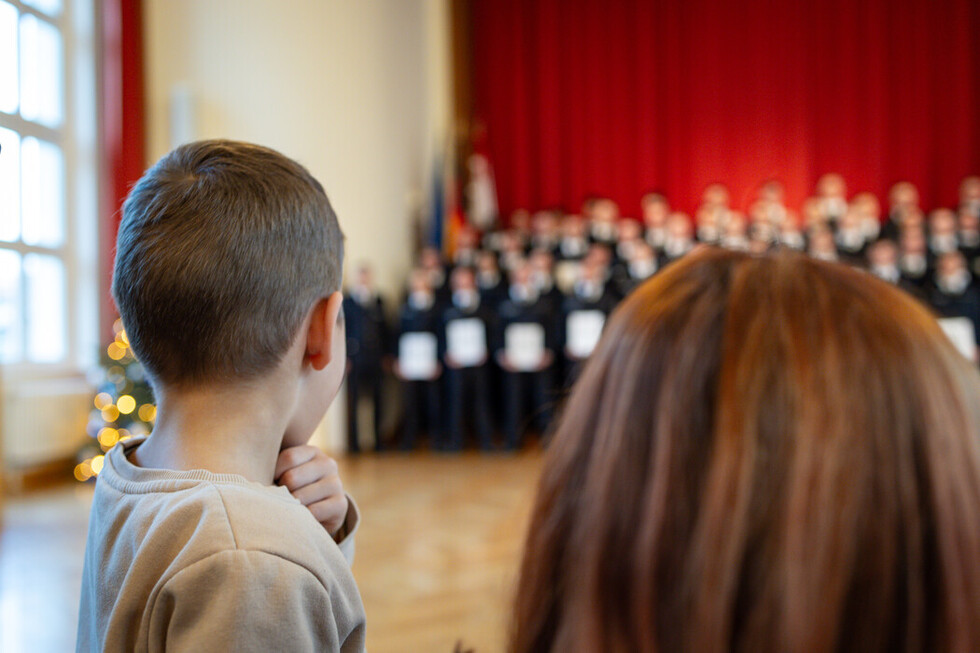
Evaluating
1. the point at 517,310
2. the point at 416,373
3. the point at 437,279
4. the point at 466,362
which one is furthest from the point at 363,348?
the point at 517,310

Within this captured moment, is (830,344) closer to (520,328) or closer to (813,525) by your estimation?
(813,525)

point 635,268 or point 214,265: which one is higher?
point 635,268

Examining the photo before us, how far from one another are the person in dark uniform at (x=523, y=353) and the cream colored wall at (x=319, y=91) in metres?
1.56

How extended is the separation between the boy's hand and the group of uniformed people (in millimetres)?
5406

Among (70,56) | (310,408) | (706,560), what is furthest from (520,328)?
(706,560)

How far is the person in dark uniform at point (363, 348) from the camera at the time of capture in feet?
22.9

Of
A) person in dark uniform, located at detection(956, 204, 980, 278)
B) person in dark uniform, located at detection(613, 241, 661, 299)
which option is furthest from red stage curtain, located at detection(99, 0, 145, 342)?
person in dark uniform, located at detection(956, 204, 980, 278)

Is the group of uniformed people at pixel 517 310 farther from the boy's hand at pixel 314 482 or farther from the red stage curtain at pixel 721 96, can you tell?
the boy's hand at pixel 314 482

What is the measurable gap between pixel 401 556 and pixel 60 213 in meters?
3.88

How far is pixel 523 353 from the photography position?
269 inches

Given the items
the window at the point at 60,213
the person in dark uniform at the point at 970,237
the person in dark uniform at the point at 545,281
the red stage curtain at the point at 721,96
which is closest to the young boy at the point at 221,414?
the window at the point at 60,213

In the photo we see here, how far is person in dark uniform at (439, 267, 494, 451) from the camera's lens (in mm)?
6941

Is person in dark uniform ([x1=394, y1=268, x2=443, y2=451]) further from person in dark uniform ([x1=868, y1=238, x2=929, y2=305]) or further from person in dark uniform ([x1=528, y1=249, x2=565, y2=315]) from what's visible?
person in dark uniform ([x1=868, y1=238, x2=929, y2=305])

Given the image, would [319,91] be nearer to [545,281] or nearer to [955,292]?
[545,281]
